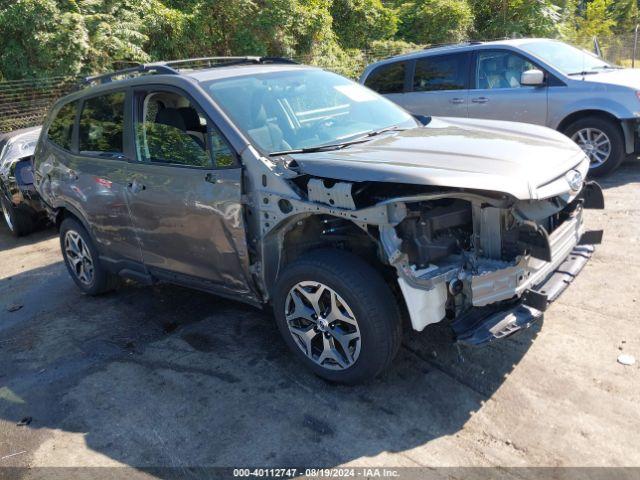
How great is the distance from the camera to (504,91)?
762 cm

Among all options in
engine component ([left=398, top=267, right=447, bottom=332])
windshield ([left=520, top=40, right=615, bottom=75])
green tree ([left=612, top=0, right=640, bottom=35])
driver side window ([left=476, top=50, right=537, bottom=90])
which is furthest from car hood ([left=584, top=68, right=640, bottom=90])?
green tree ([left=612, top=0, right=640, bottom=35])

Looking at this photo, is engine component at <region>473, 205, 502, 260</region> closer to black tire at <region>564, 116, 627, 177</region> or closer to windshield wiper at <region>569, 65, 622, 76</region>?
black tire at <region>564, 116, 627, 177</region>

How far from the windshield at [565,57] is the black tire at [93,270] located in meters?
5.86

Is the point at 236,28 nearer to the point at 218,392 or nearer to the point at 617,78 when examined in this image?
the point at 617,78

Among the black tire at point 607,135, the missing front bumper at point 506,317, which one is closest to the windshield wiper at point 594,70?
the black tire at point 607,135

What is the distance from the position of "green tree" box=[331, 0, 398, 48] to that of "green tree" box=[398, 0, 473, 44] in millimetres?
1379

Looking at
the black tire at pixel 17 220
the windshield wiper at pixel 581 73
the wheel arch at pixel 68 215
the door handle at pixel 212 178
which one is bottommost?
the black tire at pixel 17 220

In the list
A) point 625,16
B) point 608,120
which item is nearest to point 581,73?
point 608,120

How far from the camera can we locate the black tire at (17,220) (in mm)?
7859

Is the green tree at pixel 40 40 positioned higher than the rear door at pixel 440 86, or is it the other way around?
the green tree at pixel 40 40

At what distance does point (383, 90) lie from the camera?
8.82 metres

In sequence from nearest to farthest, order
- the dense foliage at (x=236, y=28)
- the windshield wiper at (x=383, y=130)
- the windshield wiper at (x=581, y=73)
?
the windshield wiper at (x=383, y=130) < the windshield wiper at (x=581, y=73) < the dense foliage at (x=236, y=28)

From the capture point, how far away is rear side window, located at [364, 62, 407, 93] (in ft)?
28.2

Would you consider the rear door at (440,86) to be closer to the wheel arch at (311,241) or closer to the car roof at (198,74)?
the car roof at (198,74)
